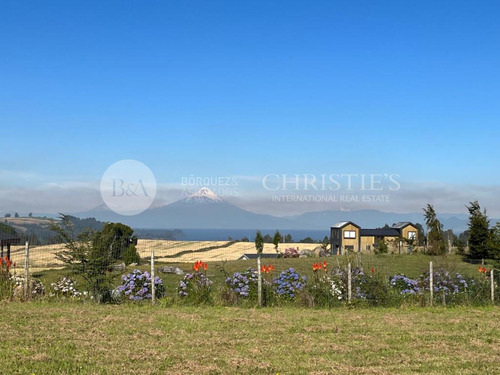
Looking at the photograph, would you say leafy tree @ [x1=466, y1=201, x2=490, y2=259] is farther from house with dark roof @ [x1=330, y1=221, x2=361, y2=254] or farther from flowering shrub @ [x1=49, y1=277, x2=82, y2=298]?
flowering shrub @ [x1=49, y1=277, x2=82, y2=298]

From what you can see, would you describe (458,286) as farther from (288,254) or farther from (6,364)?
(288,254)

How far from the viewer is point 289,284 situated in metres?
15.4

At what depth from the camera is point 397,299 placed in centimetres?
1535

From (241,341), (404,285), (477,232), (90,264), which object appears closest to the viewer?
(241,341)

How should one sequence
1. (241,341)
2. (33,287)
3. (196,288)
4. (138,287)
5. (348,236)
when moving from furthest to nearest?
(348,236) → (33,287) → (138,287) → (196,288) → (241,341)

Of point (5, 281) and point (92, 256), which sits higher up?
point (92, 256)

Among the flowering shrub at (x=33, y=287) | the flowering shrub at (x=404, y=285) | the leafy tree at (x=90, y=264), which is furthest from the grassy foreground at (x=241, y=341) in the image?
the flowering shrub at (x=404, y=285)

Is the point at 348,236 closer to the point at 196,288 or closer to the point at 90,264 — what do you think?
the point at 196,288

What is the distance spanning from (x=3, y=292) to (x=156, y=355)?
8407 millimetres

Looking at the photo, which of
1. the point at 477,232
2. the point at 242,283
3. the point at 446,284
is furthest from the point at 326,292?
the point at 477,232

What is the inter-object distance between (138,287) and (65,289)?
2192 mm

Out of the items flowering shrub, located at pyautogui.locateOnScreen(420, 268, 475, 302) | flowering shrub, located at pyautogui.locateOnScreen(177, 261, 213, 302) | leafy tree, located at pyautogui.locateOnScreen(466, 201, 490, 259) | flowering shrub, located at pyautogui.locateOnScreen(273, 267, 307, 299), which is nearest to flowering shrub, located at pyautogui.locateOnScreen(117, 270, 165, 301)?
flowering shrub, located at pyautogui.locateOnScreen(177, 261, 213, 302)

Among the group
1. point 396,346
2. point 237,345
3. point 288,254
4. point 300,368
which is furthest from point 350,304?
point 288,254

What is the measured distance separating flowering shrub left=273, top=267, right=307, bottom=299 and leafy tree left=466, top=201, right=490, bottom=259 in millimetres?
32654
